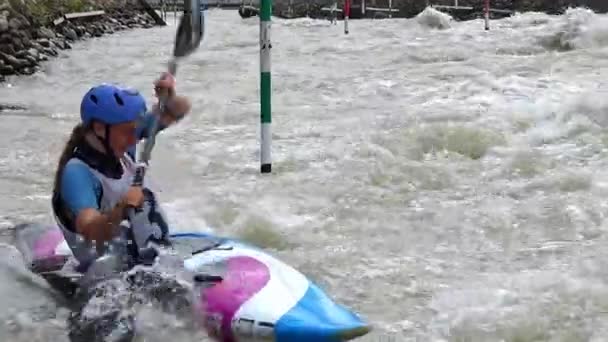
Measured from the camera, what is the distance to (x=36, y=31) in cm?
1417

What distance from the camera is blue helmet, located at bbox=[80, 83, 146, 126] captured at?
3027 millimetres

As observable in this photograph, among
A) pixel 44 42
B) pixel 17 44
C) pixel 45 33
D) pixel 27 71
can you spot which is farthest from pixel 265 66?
pixel 45 33

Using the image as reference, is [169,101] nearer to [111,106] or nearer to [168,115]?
[168,115]

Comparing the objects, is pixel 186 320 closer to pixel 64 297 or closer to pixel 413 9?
pixel 64 297

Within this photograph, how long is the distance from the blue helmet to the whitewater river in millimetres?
706

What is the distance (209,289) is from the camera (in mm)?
3074

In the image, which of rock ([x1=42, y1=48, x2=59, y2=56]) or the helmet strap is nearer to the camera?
the helmet strap

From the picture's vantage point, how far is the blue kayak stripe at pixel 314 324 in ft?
9.13

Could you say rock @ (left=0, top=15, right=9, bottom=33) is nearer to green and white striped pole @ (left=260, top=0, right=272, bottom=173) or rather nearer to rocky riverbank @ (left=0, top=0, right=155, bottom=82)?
rocky riverbank @ (left=0, top=0, right=155, bottom=82)

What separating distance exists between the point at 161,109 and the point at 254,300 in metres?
0.93

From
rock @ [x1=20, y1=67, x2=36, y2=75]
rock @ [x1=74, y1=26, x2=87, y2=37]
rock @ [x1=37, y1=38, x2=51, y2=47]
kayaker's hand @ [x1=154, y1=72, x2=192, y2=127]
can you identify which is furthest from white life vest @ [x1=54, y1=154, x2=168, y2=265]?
rock @ [x1=74, y1=26, x2=87, y2=37]

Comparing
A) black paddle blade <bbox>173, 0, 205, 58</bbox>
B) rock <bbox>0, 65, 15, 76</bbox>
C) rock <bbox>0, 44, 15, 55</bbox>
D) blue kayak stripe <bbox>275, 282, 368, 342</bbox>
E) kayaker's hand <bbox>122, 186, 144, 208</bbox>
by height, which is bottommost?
rock <bbox>0, 65, 15, 76</bbox>

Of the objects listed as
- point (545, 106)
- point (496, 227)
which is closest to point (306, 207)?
point (496, 227)

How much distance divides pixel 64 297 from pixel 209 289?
66 cm
